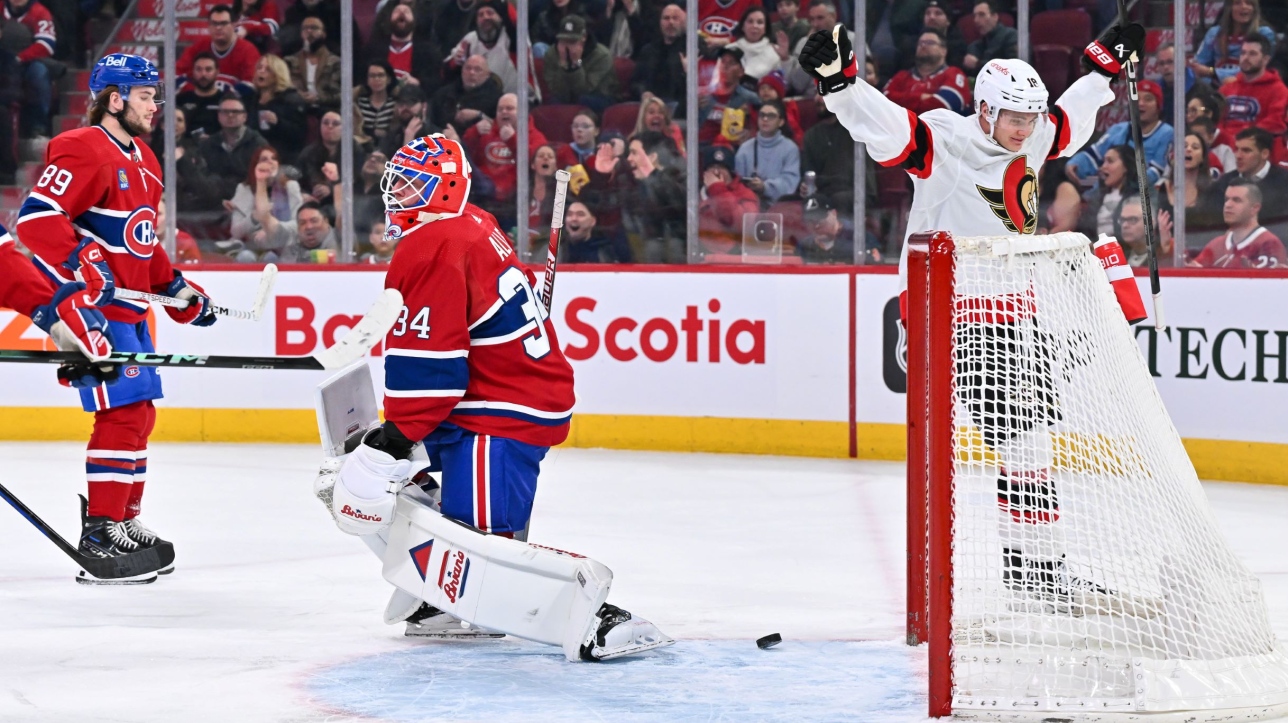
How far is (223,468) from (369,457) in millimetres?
3439

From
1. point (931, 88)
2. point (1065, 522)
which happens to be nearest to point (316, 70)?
point (931, 88)

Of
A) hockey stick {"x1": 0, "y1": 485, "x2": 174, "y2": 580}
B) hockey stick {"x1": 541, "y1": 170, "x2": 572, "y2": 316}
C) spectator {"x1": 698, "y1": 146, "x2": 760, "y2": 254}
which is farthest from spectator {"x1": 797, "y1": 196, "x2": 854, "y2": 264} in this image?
hockey stick {"x1": 0, "y1": 485, "x2": 174, "y2": 580}

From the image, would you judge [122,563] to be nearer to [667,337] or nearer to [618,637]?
[618,637]

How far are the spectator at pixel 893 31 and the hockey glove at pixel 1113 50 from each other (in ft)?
9.62

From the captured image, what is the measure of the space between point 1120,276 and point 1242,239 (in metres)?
2.78

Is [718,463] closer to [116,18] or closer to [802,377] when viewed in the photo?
[802,377]

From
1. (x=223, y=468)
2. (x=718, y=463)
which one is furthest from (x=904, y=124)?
(x=223, y=468)

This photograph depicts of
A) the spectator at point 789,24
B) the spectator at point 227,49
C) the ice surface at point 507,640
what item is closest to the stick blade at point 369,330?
the ice surface at point 507,640

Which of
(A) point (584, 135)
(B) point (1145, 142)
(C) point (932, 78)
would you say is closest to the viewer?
(B) point (1145, 142)

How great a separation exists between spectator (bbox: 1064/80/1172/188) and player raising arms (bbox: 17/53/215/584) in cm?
393

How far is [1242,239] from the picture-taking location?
6.46 metres

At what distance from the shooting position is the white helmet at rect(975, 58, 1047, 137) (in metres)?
3.88

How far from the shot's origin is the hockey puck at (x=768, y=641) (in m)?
3.51

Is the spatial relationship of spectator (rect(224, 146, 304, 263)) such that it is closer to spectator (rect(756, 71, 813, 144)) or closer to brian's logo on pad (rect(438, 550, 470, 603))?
spectator (rect(756, 71, 813, 144))
